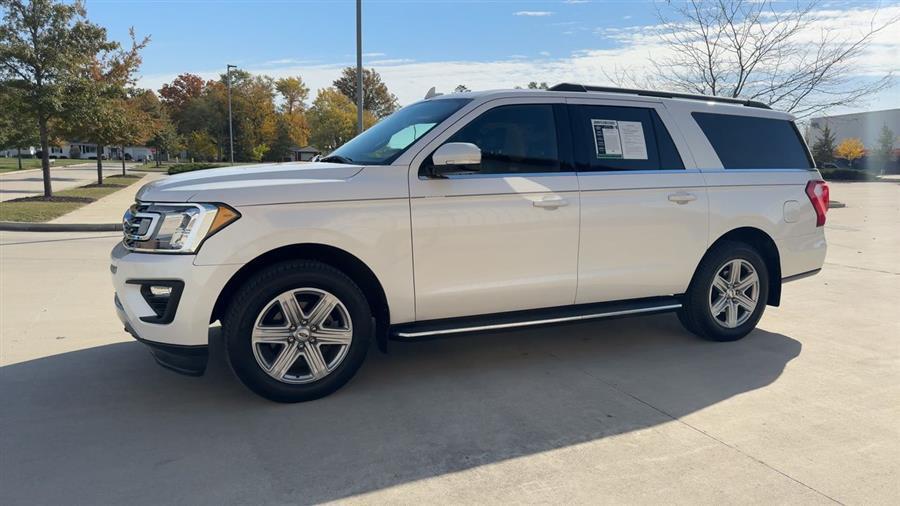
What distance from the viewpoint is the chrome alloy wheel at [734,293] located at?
17.4 feet

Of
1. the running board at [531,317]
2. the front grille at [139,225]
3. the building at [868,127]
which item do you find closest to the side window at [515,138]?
the running board at [531,317]

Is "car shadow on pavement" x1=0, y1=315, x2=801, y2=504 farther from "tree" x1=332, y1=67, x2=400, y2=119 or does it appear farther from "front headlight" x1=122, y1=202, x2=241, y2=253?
"tree" x1=332, y1=67, x2=400, y2=119

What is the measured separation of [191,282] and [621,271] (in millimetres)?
2963

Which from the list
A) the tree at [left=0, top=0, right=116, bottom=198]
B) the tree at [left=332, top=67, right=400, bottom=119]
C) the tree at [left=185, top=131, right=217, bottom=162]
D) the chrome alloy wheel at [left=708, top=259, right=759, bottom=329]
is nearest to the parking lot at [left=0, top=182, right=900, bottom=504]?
Answer: the chrome alloy wheel at [left=708, top=259, right=759, bottom=329]

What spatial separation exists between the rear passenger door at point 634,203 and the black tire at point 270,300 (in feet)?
5.42

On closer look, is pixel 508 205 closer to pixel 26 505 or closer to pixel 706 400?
pixel 706 400

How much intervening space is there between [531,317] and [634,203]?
116cm

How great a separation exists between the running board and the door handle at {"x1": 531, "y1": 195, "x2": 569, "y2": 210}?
0.74m

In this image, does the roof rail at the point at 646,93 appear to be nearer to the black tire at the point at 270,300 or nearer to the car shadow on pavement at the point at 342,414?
the car shadow on pavement at the point at 342,414

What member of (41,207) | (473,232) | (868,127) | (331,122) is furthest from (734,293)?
(868,127)

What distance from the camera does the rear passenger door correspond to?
466 centimetres

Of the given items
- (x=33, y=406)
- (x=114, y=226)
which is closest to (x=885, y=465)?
(x=33, y=406)

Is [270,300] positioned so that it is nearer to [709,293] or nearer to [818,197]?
[709,293]

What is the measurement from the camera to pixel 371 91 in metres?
109
